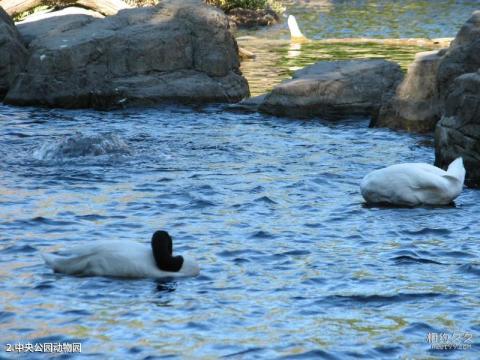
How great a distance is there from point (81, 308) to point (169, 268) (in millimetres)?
1006

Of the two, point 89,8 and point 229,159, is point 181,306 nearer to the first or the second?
point 229,159

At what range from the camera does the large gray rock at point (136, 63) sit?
18938 millimetres

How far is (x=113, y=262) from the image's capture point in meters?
8.63

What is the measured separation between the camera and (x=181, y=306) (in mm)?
8023

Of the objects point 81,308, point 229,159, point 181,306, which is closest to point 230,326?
point 181,306

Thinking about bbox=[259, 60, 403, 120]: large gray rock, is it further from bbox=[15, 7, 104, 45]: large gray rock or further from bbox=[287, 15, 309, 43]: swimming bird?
bbox=[287, 15, 309, 43]: swimming bird

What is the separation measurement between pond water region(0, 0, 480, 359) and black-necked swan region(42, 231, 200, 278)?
0.33 feet

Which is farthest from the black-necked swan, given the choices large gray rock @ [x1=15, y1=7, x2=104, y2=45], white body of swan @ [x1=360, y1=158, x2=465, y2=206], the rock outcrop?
large gray rock @ [x1=15, y1=7, x2=104, y2=45]

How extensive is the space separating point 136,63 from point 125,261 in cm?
1113

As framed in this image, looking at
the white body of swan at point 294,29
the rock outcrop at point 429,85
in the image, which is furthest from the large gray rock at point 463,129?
the white body of swan at point 294,29

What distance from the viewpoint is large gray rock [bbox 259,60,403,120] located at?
17.5 metres

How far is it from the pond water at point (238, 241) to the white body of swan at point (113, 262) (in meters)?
0.10

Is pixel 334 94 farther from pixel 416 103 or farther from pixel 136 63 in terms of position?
pixel 136 63

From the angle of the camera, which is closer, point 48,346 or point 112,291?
point 48,346
